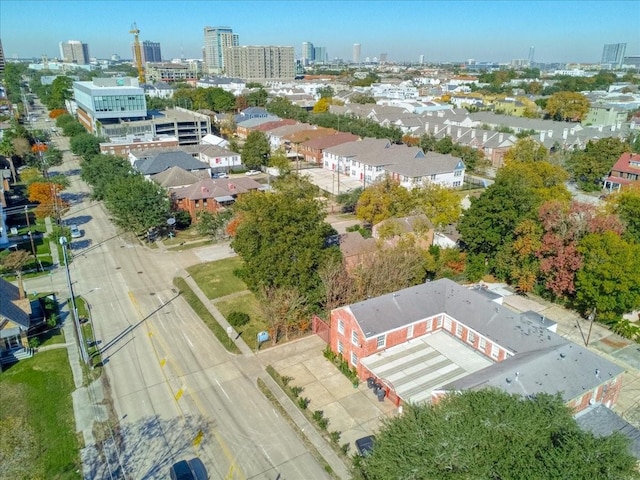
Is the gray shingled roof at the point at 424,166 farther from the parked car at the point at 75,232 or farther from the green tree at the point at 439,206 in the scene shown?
the parked car at the point at 75,232

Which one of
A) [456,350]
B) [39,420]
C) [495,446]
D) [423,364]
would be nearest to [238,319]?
[39,420]

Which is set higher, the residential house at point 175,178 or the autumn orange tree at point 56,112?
the autumn orange tree at point 56,112

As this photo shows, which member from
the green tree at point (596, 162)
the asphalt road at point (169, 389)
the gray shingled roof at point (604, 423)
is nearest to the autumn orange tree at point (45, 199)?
the asphalt road at point (169, 389)

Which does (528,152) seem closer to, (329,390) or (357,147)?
(357,147)

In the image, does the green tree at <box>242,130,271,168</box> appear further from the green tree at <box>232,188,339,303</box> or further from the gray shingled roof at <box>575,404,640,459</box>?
the gray shingled roof at <box>575,404,640,459</box>

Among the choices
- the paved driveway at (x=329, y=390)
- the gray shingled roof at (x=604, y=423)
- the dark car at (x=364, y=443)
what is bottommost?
the paved driveway at (x=329, y=390)

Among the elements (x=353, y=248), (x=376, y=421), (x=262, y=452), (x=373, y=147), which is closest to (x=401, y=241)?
(x=353, y=248)

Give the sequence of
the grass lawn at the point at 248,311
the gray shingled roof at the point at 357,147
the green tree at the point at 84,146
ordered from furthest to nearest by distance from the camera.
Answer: the gray shingled roof at the point at 357,147
the green tree at the point at 84,146
the grass lawn at the point at 248,311
